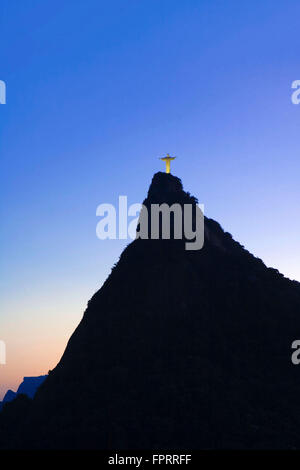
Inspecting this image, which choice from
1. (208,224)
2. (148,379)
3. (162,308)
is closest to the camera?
(148,379)

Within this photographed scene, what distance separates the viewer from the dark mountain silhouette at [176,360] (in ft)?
215

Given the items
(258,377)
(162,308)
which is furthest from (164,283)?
(258,377)

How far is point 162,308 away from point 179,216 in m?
15.8

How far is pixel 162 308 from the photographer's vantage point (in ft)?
264

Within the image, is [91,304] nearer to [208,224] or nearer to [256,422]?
[208,224]

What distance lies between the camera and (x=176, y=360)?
73.4 metres

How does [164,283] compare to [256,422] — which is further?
[164,283]

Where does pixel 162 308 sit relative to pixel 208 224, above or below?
below

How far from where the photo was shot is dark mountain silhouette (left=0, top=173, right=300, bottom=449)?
2579 inches
